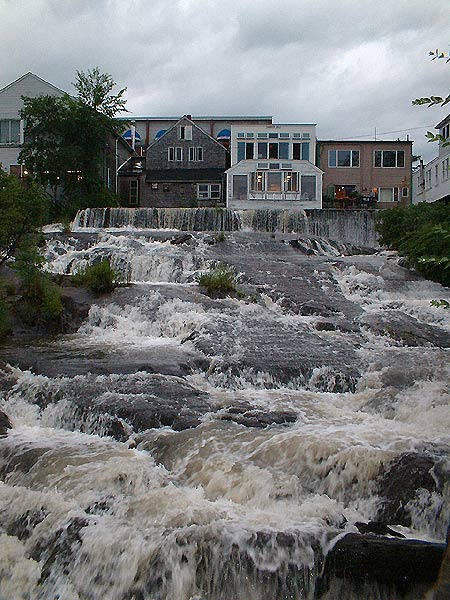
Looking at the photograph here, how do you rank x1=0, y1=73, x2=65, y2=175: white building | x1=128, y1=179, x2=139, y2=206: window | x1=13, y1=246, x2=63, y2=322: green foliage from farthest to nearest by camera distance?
x1=128, y1=179, x2=139, y2=206: window
x1=0, y1=73, x2=65, y2=175: white building
x1=13, y1=246, x2=63, y2=322: green foliage

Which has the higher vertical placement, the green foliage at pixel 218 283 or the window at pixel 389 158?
the window at pixel 389 158

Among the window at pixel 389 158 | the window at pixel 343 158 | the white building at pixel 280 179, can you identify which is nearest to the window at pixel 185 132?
the white building at pixel 280 179

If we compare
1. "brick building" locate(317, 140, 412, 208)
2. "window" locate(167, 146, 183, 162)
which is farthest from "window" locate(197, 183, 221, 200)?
"brick building" locate(317, 140, 412, 208)

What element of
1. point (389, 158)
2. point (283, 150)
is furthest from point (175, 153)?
point (389, 158)

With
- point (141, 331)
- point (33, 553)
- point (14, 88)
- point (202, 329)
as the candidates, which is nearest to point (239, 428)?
point (33, 553)

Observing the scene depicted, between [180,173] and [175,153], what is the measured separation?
1.90 meters

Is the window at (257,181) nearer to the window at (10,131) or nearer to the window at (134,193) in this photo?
the window at (134,193)

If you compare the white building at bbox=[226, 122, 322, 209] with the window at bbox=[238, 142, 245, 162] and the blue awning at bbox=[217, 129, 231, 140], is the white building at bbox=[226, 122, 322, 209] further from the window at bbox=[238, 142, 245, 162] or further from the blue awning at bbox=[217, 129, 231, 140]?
the blue awning at bbox=[217, 129, 231, 140]

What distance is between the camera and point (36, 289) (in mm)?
17531

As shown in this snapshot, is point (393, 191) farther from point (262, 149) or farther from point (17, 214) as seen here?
point (17, 214)

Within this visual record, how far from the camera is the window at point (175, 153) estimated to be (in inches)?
1913

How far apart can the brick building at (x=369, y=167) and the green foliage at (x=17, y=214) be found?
34244 millimetres

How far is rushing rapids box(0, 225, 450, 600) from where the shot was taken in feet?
22.5

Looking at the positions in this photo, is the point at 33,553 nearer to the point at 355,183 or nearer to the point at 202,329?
the point at 202,329
